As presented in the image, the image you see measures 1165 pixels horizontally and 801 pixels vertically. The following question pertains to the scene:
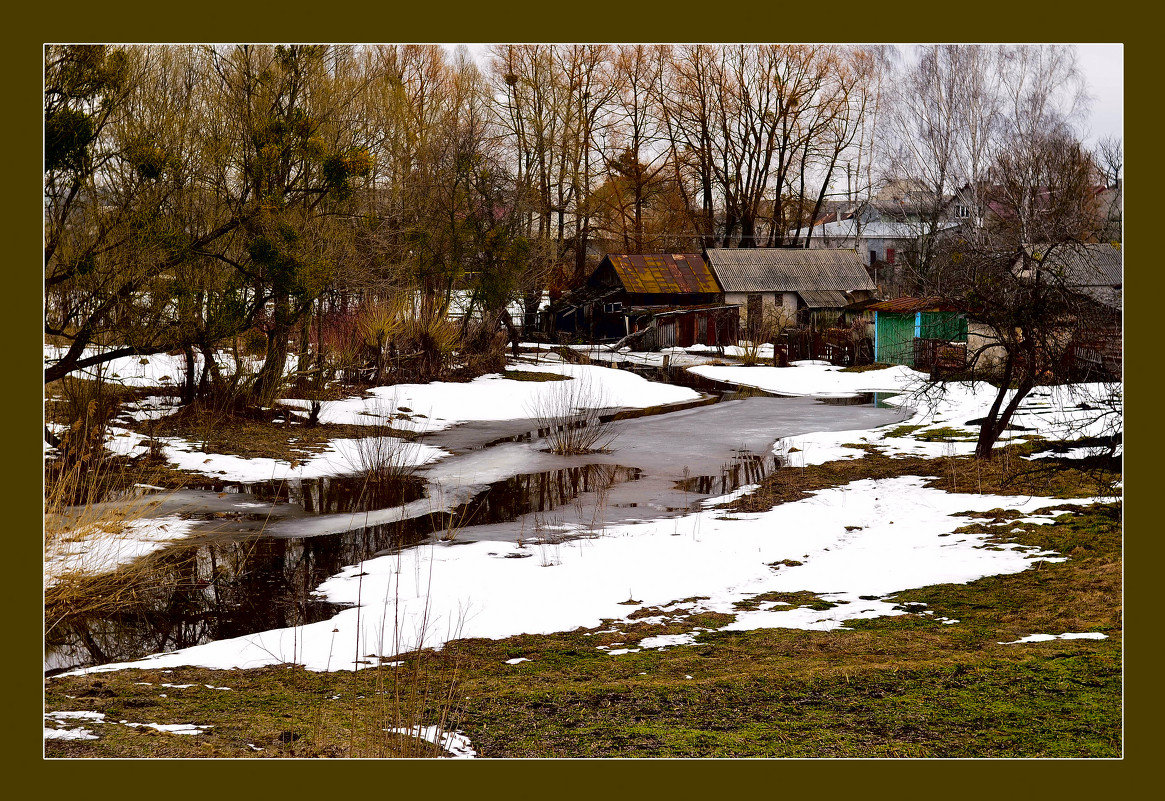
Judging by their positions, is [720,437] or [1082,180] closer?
[720,437]

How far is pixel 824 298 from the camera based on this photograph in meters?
45.1

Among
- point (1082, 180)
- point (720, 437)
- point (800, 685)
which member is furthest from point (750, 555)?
point (1082, 180)

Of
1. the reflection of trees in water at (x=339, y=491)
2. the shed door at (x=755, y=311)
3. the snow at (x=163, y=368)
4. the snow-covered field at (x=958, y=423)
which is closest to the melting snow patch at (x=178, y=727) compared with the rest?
the reflection of trees in water at (x=339, y=491)

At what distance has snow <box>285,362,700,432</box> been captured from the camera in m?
20.9

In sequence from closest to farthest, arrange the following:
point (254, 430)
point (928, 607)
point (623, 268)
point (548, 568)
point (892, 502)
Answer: point (928, 607)
point (548, 568)
point (892, 502)
point (254, 430)
point (623, 268)

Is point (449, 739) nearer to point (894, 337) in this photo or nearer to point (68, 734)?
point (68, 734)

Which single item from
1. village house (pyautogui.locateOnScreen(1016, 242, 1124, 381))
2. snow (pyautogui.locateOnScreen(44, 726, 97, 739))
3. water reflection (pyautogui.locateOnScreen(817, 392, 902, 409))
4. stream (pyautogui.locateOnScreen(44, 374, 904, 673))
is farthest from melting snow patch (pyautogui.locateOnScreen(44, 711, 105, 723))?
water reflection (pyautogui.locateOnScreen(817, 392, 902, 409))

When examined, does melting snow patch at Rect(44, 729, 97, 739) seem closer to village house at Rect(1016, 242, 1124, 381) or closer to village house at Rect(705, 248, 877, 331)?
village house at Rect(1016, 242, 1124, 381)

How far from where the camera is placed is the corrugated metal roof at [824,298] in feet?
146

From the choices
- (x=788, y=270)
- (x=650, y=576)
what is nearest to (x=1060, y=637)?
(x=650, y=576)

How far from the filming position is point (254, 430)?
703 inches

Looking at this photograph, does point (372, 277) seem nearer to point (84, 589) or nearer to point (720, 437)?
point (720, 437)

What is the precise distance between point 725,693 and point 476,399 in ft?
62.4

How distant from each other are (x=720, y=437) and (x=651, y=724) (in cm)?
1441
